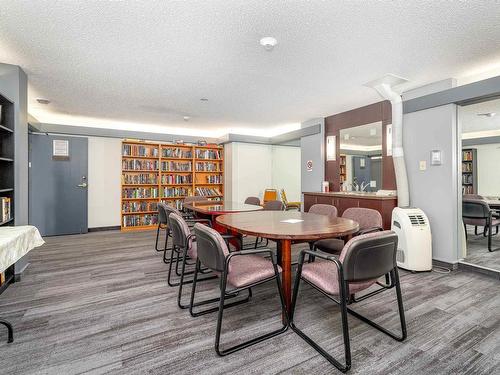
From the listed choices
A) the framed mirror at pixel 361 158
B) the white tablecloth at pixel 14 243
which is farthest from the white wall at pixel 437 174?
the white tablecloth at pixel 14 243

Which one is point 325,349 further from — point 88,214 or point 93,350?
point 88,214

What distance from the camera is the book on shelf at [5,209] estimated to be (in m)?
2.77

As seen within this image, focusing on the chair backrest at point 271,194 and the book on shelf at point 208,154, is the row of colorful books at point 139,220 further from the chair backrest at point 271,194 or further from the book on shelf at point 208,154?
the chair backrest at point 271,194

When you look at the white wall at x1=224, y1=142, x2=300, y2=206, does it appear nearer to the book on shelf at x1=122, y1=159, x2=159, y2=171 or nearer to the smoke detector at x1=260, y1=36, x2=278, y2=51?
the book on shelf at x1=122, y1=159, x2=159, y2=171

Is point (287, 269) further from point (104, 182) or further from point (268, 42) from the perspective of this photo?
point (104, 182)

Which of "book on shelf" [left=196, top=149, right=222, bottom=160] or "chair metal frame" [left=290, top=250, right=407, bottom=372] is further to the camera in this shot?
"book on shelf" [left=196, top=149, right=222, bottom=160]

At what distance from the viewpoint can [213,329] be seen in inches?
82.0

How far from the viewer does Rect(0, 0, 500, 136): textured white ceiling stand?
2158 mm

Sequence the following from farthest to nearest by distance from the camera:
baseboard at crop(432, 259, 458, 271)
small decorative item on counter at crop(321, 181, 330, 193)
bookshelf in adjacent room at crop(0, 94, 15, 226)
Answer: small decorative item on counter at crop(321, 181, 330, 193) < baseboard at crop(432, 259, 458, 271) < bookshelf in adjacent room at crop(0, 94, 15, 226)

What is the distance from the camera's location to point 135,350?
5.99ft

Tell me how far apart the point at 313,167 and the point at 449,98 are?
278cm

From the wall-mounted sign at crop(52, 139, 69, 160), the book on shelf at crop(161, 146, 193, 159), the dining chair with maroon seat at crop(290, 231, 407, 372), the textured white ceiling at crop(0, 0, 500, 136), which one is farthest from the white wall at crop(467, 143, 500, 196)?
the wall-mounted sign at crop(52, 139, 69, 160)

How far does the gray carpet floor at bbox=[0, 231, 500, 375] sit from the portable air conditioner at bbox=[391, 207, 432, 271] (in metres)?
0.18

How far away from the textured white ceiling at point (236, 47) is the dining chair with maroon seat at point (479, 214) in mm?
2186
